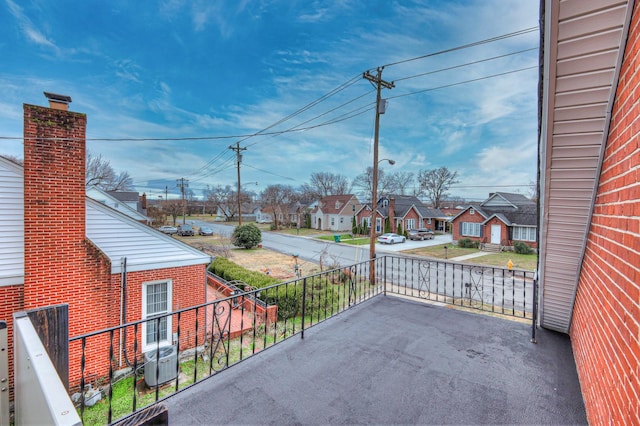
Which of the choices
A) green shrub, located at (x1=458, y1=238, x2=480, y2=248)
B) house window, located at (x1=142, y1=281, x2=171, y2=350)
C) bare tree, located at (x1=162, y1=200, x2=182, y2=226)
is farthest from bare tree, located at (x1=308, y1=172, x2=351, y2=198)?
house window, located at (x1=142, y1=281, x2=171, y2=350)

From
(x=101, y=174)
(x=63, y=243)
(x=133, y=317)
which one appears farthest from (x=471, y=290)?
(x=101, y=174)

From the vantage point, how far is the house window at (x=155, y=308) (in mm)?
5824

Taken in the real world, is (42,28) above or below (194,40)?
below

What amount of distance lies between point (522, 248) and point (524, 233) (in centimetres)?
202

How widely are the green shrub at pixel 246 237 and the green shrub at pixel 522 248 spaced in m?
17.9

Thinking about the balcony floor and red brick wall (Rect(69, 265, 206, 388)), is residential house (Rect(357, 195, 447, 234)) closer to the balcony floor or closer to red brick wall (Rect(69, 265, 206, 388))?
red brick wall (Rect(69, 265, 206, 388))

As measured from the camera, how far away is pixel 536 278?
3492 mm

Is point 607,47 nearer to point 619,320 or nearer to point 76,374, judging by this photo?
point 619,320

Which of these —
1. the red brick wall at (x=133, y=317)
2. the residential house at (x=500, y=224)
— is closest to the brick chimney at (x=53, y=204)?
the red brick wall at (x=133, y=317)

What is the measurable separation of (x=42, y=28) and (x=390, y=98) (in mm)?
10832

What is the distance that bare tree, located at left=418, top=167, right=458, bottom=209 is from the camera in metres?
37.4

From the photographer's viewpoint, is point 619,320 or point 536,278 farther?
point 536,278

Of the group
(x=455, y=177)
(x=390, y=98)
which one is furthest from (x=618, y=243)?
(x=455, y=177)

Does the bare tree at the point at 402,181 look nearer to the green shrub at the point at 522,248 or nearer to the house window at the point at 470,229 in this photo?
the house window at the point at 470,229
